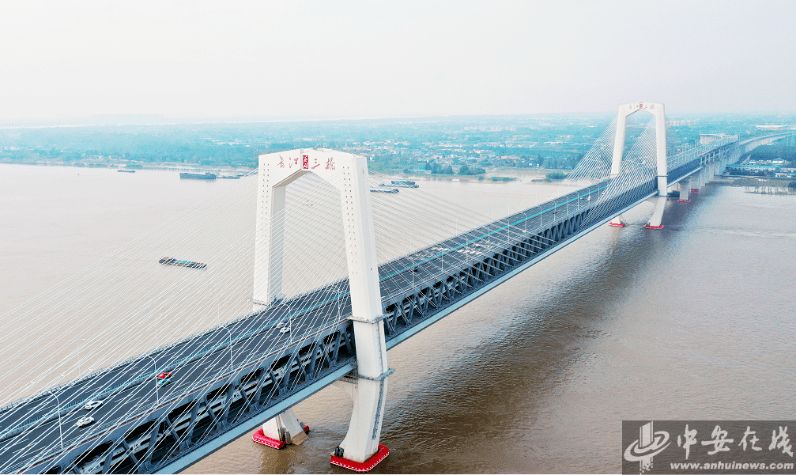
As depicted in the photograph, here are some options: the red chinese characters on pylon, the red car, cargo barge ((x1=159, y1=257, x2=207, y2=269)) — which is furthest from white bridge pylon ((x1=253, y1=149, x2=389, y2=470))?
cargo barge ((x1=159, y1=257, x2=207, y2=269))

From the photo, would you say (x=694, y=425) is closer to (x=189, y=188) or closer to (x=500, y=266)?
(x=500, y=266)

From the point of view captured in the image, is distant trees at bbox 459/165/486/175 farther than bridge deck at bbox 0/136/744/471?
Yes

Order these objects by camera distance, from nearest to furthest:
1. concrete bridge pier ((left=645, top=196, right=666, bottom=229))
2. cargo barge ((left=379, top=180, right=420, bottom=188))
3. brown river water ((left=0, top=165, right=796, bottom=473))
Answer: brown river water ((left=0, top=165, right=796, bottom=473)) < concrete bridge pier ((left=645, top=196, right=666, bottom=229)) < cargo barge ((left=379, top=180, right=420, bottom=188))

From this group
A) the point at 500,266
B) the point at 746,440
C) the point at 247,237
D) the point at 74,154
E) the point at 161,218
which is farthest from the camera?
the point at 74,154

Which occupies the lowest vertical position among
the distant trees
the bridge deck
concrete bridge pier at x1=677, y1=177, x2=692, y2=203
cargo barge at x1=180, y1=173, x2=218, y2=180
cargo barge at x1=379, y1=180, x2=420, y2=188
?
concrete bridge pier at x1=677, y1=177, x2=692, y2=203

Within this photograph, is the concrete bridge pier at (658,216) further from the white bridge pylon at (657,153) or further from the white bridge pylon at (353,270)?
the white bridge pylon at (353,270)

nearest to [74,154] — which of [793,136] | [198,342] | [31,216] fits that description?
[31,216]

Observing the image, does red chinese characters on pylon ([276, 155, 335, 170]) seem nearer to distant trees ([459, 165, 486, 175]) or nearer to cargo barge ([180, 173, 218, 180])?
cargo barge ([180, 173, 218, 180])
